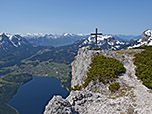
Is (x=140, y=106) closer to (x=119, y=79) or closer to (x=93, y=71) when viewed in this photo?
(x=119, y=79)

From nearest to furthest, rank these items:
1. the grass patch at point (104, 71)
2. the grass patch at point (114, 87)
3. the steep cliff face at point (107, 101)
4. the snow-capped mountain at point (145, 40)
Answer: the steep cliff face at point (107, 101) → the grass patch at point (114, 87) → the grass patch at point (104, 71) → the snow-capped mountain at point (145, 40)

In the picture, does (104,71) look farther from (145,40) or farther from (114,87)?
(145,40)

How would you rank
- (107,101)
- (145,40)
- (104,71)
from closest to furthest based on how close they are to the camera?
(107,101) < (104,71) < (145,40)

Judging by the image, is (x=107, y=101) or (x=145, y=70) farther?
(x=145, y=70)

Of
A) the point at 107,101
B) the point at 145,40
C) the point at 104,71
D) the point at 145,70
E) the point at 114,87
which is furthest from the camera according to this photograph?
the point at 145,40

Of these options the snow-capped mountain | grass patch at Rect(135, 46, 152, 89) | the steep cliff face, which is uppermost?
grass patch at Rect(135, 46, 152, 89)

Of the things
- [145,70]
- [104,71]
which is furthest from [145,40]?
[104,71]

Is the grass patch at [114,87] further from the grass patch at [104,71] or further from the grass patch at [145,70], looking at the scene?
the grass patch at [145,70]

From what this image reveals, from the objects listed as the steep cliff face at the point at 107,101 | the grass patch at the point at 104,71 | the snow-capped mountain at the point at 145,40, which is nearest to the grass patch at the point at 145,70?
the steep cliff face at the point at 107,101

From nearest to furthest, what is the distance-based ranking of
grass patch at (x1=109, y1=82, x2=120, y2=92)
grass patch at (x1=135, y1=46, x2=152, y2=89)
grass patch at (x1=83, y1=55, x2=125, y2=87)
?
1. grass patch at (x1=109, y1=82, x2=120, y2=92)
2. grass patch at (x1=135, y1=46, x2=152, y2=89)
3. grass patch at (x1=83, y1=55, x2=125, y2=87)

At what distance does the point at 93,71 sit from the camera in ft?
76.8

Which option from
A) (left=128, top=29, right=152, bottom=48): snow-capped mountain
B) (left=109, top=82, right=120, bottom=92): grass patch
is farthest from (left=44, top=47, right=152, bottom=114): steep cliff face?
(left=128, top=29, right=152, bottom=48): snow-capped mountain

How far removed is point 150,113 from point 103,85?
845 cm

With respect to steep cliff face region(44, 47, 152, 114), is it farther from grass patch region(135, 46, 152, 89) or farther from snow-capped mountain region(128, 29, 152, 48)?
snow-capped mountain region(128, 29, 152, 48)
